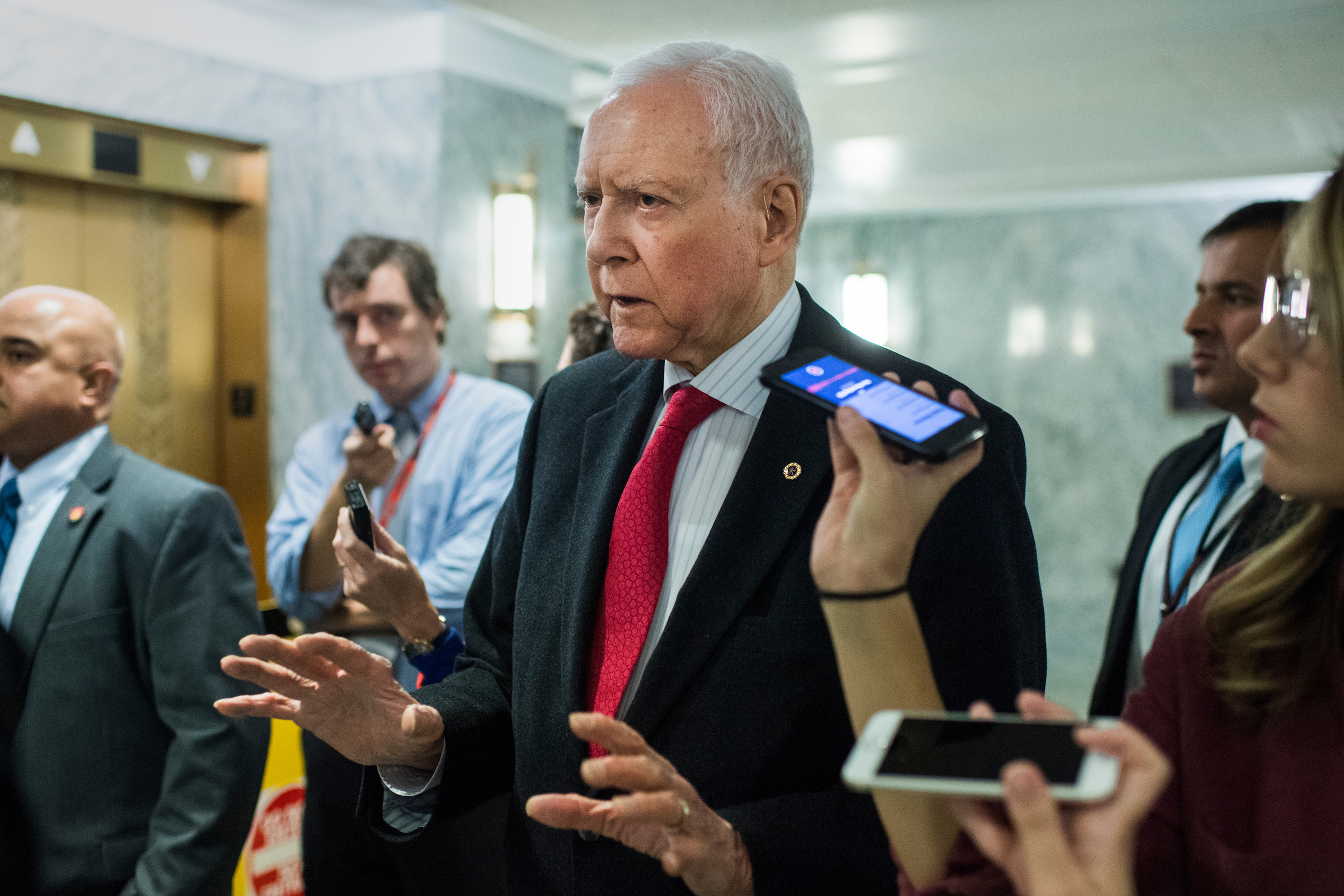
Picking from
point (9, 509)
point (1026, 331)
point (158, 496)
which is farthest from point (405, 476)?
point (1026, 331)

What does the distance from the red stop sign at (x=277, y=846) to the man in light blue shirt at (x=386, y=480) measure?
56 cm

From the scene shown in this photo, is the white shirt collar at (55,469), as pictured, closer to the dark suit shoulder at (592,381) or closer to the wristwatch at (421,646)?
the wristwatch at (421,646)

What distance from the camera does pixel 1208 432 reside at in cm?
306

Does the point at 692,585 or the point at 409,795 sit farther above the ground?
the point at 692,585

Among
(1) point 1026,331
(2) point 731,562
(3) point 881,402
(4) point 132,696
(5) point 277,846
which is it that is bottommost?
(5) point 277,846

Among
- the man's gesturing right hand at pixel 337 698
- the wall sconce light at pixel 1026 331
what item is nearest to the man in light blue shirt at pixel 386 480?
the man's gesturing right hand at pixel 337 698

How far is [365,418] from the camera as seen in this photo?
2.91 metres

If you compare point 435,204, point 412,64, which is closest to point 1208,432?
point 435,204

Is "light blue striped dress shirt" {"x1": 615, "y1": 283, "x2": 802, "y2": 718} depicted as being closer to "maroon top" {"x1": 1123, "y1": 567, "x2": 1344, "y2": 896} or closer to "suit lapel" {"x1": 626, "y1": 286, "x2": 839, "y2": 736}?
"suit lapel" {"x1": 626, "y1": 286, "x2": 839, "y2": 736}

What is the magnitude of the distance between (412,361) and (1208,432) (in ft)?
7.74

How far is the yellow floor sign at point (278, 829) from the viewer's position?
10.7 feet

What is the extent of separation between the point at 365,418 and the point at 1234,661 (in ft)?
7.62

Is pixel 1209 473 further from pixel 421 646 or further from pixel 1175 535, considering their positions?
pixel 421 646

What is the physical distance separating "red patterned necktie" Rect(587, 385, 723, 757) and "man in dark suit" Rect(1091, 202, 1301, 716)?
62.8 inches
